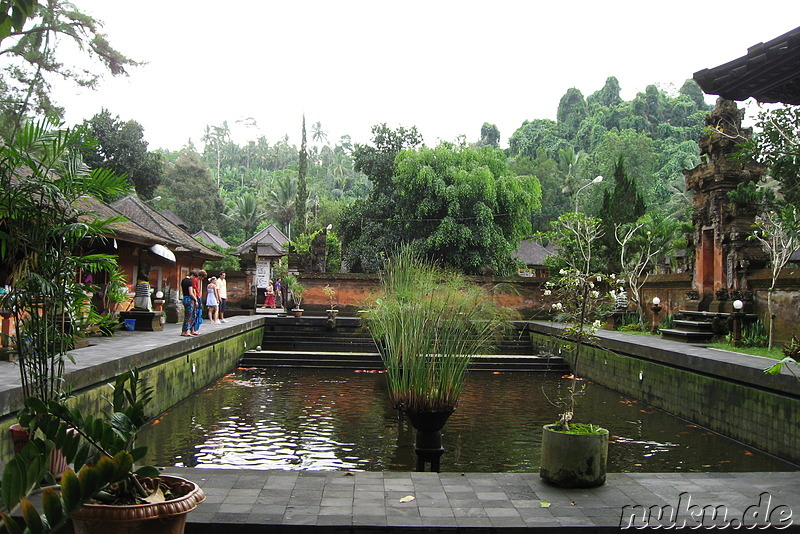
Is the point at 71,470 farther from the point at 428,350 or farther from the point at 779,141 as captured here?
the point at 779,141

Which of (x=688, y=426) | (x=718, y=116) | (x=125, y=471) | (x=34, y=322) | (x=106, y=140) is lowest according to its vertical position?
(x=688, y=426)

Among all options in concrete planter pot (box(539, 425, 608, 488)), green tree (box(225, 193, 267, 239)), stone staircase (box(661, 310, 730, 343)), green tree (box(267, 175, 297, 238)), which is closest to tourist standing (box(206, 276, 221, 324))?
stone staircase (box(661, 310, 730, 343))

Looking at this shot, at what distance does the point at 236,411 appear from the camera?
8.81 m

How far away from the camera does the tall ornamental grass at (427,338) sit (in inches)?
229

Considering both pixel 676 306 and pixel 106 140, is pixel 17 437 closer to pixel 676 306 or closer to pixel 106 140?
pixel 676 306

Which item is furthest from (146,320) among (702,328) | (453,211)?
(453,211)

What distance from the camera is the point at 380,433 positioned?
7.44 meters

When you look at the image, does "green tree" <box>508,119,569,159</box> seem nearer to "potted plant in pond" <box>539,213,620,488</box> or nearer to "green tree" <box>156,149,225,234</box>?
"green tree" <box>156,149,225,234</box>

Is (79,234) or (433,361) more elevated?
(79,234)

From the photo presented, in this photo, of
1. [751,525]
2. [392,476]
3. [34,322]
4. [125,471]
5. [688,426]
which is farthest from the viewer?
[688,426]

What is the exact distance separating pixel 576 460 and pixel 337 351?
11428 millimetres

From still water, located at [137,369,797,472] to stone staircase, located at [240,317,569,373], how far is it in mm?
2085

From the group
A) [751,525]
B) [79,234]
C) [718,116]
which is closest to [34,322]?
[79,234]

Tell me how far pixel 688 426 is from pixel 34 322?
25.1 ft
